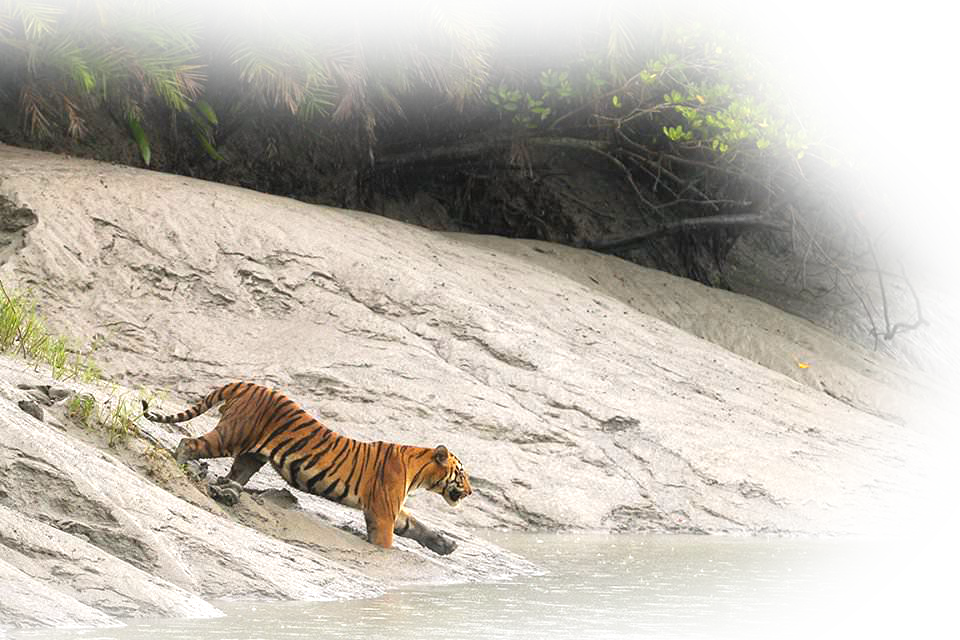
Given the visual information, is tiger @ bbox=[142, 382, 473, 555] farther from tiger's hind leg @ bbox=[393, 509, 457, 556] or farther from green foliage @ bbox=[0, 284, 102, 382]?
green foliage @ bbox=[0, 284, 102, 382]

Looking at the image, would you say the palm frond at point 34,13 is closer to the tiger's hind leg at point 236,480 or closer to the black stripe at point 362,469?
the tiger's hind leg at point 236,480

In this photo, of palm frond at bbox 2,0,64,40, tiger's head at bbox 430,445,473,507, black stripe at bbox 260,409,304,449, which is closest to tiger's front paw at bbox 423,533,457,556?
tiger's head at bbox 430,445,473,507

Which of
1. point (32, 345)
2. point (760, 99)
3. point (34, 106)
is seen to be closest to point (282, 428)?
point (32, 345)

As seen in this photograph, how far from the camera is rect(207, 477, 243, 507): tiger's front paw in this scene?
32.6 feet

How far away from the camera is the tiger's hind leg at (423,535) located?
10273 mm

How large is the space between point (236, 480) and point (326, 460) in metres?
0.68

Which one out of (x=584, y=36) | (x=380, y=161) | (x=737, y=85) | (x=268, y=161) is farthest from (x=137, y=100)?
(x=737, y=85)

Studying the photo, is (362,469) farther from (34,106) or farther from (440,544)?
(34,106)

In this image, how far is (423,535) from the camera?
33.9ft

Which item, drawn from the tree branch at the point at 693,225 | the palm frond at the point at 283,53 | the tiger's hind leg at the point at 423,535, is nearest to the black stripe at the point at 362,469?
the tiger's hind leg at the point at 423,535

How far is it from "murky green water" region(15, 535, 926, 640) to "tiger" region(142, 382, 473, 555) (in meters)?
0.78

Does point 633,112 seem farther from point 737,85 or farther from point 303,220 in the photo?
point 303,220

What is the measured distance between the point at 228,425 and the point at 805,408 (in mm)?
8765

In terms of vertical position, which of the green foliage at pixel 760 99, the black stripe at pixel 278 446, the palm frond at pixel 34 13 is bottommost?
the black stripe at pixel 278 446
